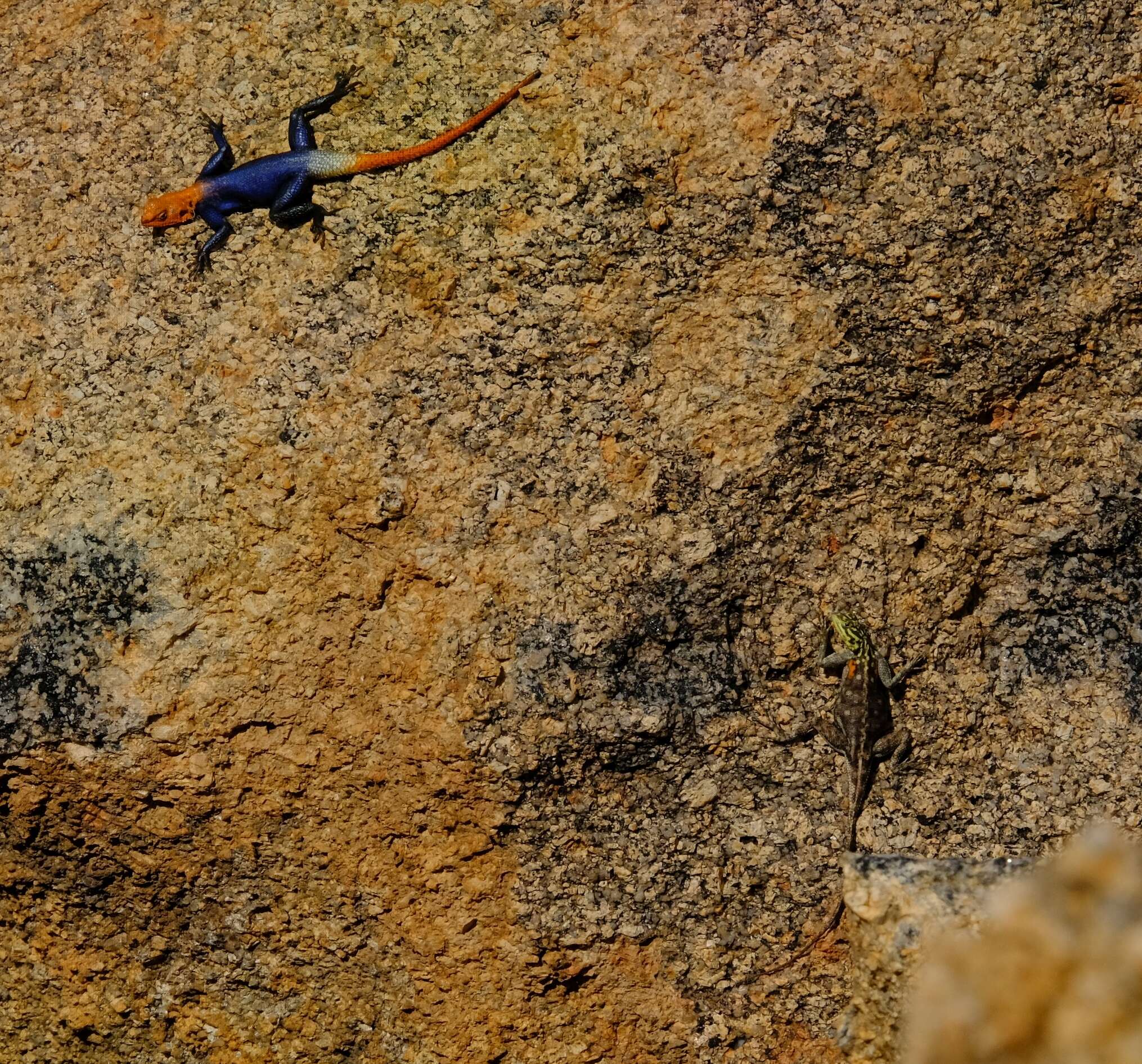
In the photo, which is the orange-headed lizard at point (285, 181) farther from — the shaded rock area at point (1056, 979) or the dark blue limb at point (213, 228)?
the shaded rock area at point (1056, 979)

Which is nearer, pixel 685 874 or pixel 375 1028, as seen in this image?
pixel 685 874

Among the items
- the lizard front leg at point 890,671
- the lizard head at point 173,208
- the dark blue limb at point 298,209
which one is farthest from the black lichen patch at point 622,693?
the lizard head at point 173,208

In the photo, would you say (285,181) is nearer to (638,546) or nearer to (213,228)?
(213,228)

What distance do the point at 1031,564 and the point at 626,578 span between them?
1.17 metres

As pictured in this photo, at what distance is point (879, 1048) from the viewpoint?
2621mm

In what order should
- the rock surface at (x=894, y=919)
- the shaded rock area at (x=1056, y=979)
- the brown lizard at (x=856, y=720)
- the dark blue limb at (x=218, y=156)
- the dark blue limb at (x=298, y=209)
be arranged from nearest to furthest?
the shaded rock area at (x=1056, y=979)
the rock surface at (x=894, y=919)
the brown lizard at (x=856, y=720)
the dark blue limb at (x=298, y=209)
the dark blue limb at (x=218, y=156)

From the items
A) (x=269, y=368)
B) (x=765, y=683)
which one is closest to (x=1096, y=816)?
(x=765, y=683)

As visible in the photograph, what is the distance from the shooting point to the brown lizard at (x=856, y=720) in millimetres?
3148

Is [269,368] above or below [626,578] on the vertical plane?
above

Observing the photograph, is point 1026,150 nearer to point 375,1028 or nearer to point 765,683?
point 765,683

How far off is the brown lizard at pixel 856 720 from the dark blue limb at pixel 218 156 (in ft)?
7.52

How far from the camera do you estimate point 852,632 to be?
322 centimetres

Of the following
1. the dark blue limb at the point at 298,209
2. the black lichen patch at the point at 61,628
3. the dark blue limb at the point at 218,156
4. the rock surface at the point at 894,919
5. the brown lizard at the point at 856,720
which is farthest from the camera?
the dark blue limb at the point at 218,156

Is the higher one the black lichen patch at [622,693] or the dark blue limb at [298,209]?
the dark blue limb at [298,209]
